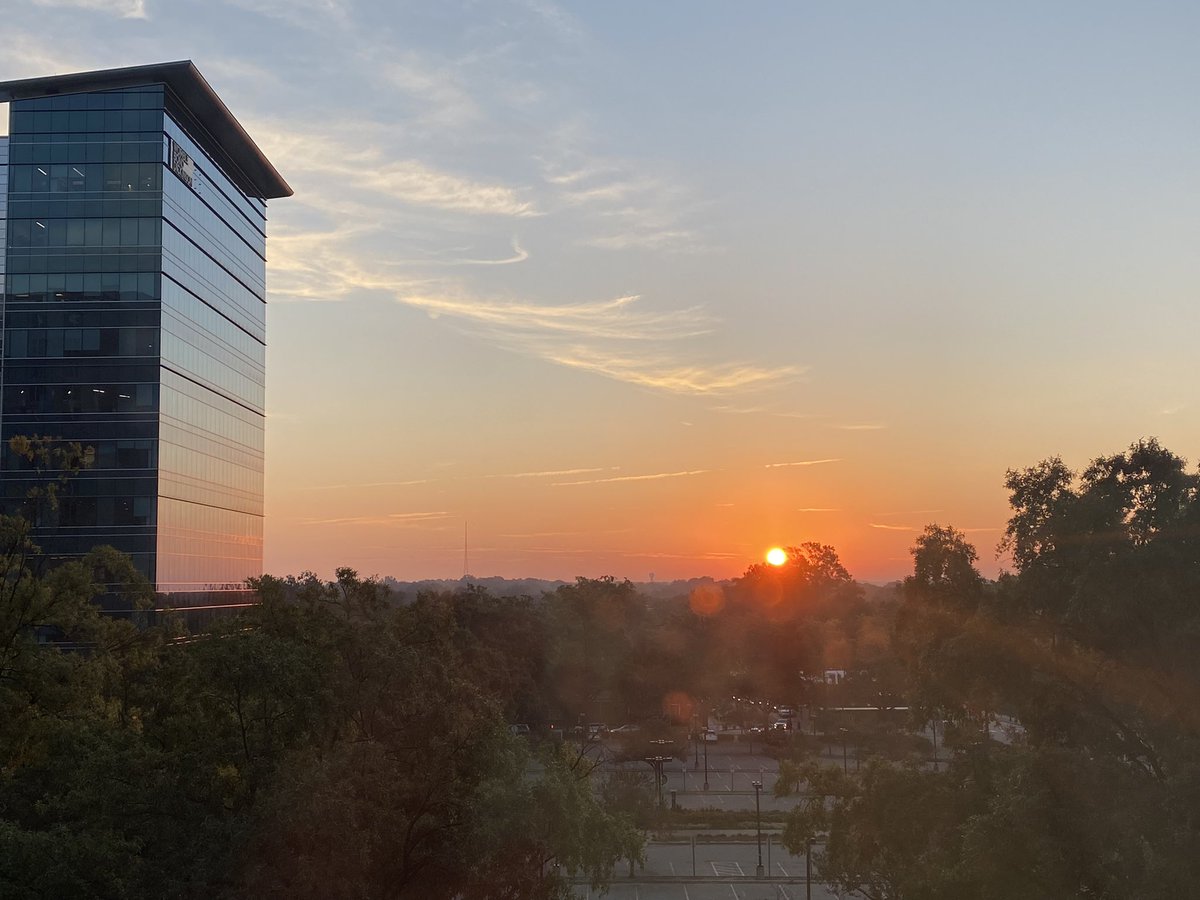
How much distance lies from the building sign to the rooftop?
3328 millimetres

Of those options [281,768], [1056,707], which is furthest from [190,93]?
[1056,707]

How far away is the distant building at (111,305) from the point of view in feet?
230

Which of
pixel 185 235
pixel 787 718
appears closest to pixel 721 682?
pixel 787 718

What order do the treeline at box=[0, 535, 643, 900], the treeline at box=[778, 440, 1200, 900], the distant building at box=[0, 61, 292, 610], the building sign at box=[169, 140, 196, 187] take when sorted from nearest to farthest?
1. the treeline at box=[0, 535, 643, 900]
2. the treeline at box=[778, 440, 1200, 900]
3. the distant building at box=[0, 61, 292, 610]
4. the building sign at box=[169, 140, 196, 187]

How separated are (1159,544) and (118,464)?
64.1 m

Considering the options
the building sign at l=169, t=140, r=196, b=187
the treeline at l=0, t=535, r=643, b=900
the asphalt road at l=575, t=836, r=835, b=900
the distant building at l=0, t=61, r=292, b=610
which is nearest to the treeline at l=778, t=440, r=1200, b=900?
the treeline at l=0, t=535, r=643, b=900

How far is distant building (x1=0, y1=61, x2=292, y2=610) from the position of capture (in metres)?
70.2

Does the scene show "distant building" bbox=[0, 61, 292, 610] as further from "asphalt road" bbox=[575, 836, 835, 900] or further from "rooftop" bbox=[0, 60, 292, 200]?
"asphalt road" bbox=[575, 836, 835, 900]

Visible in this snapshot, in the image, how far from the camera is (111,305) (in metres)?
72.1

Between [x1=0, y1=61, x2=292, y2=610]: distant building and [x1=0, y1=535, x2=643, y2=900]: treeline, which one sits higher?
[x1=0, y1=61, x2=292, y2=610]: distant building

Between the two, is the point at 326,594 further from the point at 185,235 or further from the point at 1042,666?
the point at 185,235

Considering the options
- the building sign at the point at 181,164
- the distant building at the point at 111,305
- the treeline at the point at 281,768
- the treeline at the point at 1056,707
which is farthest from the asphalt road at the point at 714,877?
the building sign at the point at 181,164

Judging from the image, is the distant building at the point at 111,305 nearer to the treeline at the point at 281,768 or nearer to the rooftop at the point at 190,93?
the rooftop at the point at 190,93

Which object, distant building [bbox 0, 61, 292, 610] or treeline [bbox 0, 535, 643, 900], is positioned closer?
treeline [bbox 0, 535, 643, 900]
